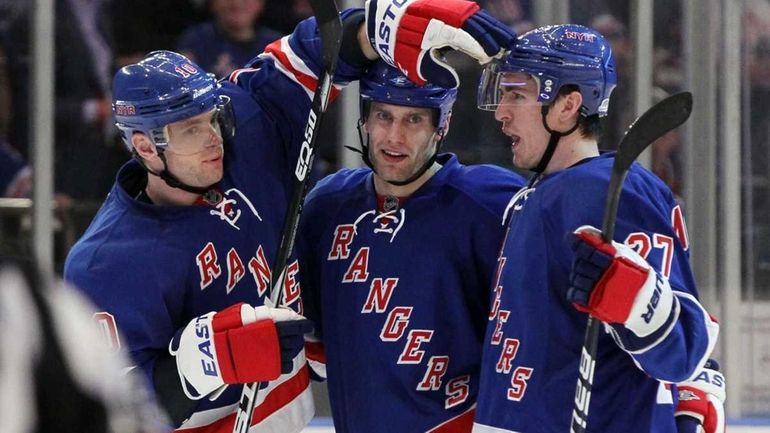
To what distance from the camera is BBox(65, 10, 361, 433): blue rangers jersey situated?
7.36ft

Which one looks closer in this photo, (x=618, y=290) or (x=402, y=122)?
(x=618, y=290)

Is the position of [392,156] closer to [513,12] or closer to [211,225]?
[211,225]

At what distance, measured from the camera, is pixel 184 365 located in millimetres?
2180

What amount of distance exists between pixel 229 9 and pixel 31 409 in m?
3.75

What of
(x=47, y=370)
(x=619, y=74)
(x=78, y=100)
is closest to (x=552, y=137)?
(x=47, y=370)

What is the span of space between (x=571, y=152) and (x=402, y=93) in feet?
1.17

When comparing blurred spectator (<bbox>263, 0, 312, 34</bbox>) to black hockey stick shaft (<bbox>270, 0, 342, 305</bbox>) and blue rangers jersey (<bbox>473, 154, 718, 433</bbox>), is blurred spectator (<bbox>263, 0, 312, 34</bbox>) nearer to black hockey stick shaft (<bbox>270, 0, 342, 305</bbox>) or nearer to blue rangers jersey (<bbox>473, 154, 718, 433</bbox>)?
black hockey stick shaft (<bbox>270, 0, 342, 305</bbox>)

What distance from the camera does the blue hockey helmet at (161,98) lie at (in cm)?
226

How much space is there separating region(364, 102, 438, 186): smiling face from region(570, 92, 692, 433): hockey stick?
46 centimetres

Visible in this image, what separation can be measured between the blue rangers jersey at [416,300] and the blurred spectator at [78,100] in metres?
2.19

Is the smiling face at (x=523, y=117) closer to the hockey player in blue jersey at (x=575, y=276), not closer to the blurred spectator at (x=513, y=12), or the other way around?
the hockey player in blue jersey at (x=575, y=276)

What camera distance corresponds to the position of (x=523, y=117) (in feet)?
7.02

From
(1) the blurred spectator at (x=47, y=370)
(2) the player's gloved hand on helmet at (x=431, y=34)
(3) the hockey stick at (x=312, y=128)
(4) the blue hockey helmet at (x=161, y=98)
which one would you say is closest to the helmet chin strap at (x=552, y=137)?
(2) the player's gloved hand on helmet at (x=431, y=34)

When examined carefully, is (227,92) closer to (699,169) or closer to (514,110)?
(514,110)
